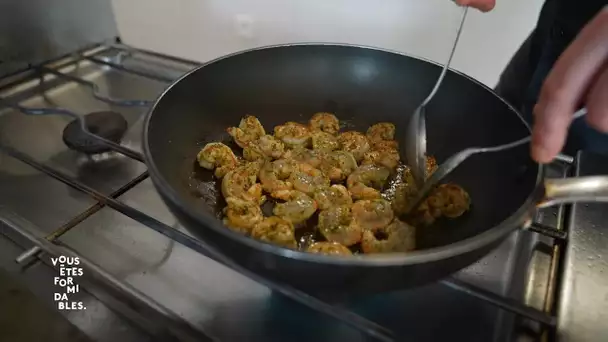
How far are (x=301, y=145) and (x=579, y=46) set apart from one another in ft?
1.42

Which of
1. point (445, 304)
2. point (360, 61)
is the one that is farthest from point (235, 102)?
point (445, 304)

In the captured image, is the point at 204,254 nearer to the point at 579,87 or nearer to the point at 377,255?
the point at 377,255

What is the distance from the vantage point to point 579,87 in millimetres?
458

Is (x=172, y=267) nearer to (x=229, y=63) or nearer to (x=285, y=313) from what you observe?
(x=285, y=313)

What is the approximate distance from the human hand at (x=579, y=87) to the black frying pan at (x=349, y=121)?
0.08m

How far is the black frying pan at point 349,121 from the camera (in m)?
0.45

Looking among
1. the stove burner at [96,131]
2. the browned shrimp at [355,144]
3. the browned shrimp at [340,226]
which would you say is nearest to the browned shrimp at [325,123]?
the browned shrimp at [355,144]

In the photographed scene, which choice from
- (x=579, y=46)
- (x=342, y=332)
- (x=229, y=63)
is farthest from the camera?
(x=229, y=63)

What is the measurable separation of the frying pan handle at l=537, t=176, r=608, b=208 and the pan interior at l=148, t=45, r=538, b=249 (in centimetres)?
10

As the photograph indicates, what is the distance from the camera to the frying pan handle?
0.48 metres

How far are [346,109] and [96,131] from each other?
42 centimetres

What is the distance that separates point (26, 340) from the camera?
56cm

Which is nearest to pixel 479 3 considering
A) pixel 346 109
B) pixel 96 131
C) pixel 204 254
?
pixel 346 109

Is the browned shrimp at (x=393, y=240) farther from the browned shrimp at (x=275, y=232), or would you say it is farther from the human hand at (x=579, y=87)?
the human hand at (x=579, y=87)
